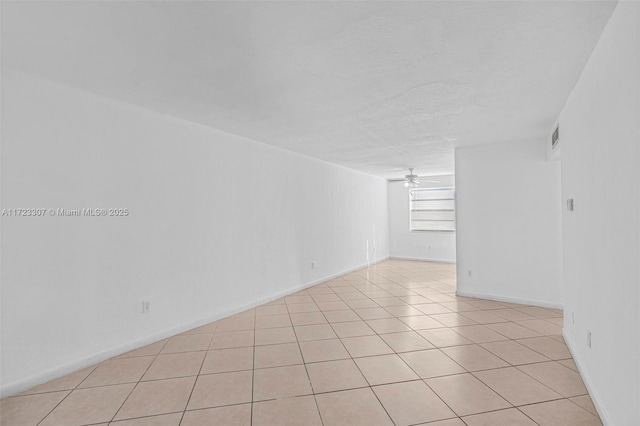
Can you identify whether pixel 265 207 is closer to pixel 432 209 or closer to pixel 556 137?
pixel 556 137

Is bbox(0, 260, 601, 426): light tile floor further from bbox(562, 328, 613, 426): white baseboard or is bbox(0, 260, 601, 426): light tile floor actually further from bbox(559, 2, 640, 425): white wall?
bbox(559, 2, 640, 425): white wall

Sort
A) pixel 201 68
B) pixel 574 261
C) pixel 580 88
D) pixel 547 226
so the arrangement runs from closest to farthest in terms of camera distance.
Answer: pixel 201 68, pixel 580 88, pixel 574 261, pixel 547 226

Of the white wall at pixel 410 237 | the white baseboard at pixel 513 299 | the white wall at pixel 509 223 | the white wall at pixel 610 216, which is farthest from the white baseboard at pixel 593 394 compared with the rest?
the white wall at pixel 410 237

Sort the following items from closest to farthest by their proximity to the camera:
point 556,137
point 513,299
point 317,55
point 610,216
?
point 610,216, point 317,55, point 556,137, point 513,299

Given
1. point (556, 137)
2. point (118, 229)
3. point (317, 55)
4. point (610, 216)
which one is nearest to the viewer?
point (610, 216)

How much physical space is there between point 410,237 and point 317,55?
311 inches

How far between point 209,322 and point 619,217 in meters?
4.01

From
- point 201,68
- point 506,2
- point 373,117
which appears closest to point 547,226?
point 373,117

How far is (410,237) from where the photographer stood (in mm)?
9258

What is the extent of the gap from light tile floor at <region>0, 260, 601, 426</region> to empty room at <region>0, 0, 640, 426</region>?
2 cm

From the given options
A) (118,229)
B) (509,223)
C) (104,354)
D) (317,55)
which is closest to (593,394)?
(509,223)

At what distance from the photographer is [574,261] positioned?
8.82 ft

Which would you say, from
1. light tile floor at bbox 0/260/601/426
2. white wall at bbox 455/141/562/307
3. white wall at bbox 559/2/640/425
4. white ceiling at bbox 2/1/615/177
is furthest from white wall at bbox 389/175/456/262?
white wall at bbox 559/2/640/425

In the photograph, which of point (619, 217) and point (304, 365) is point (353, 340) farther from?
point (619, 217)
